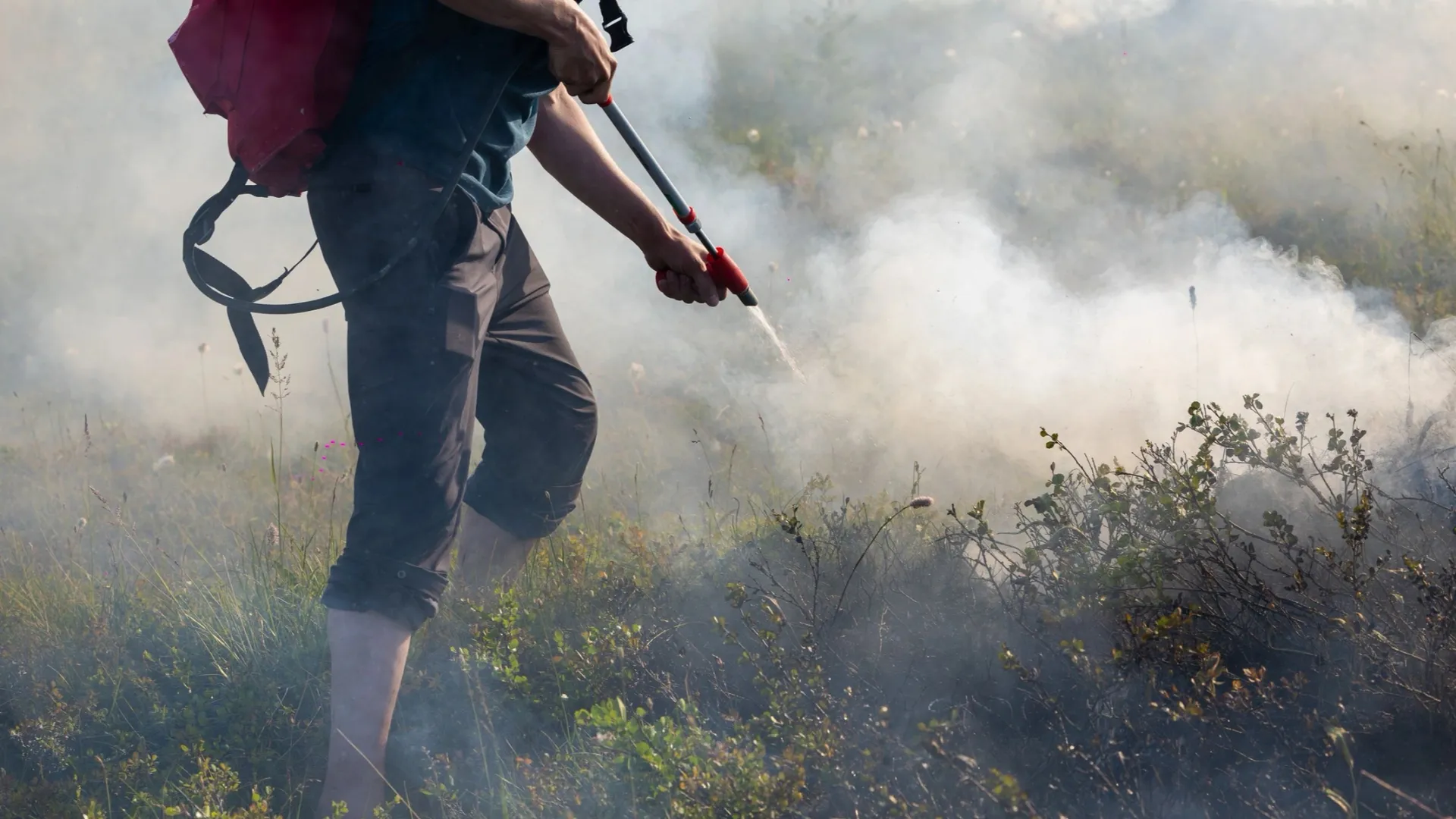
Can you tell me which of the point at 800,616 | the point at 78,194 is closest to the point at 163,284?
the point at 78,194

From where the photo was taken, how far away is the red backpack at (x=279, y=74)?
Result: 1880 millimetres

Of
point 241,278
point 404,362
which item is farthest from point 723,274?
point 241,278

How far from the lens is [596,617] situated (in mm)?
Answer: 2854

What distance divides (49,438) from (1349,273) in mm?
4846

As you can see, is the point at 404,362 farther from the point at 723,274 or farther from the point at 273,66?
the point at 723,274

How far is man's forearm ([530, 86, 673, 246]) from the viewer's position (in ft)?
8.05

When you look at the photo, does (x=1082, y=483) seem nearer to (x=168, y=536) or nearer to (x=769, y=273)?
(x=769, y=273)

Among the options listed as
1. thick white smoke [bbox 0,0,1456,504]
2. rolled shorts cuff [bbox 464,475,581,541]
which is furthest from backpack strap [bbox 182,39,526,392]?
thick white smoke [bbox 0,0,1456,504]

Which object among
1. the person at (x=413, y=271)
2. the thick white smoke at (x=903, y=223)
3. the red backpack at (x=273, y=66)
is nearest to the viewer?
the red backpack at (x=273, y=66)

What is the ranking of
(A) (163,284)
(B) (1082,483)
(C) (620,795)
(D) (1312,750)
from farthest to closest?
(A) (163,284) → (B) (1082,483) → (C) (620,795) → (D) (1312,750)

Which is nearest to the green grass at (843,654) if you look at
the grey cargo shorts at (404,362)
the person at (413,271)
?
the person at (413,271)

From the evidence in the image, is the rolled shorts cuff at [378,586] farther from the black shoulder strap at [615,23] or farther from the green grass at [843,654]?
the black shoulder strap at [615,23]

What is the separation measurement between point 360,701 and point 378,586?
222mm

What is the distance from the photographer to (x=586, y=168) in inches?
98.0
